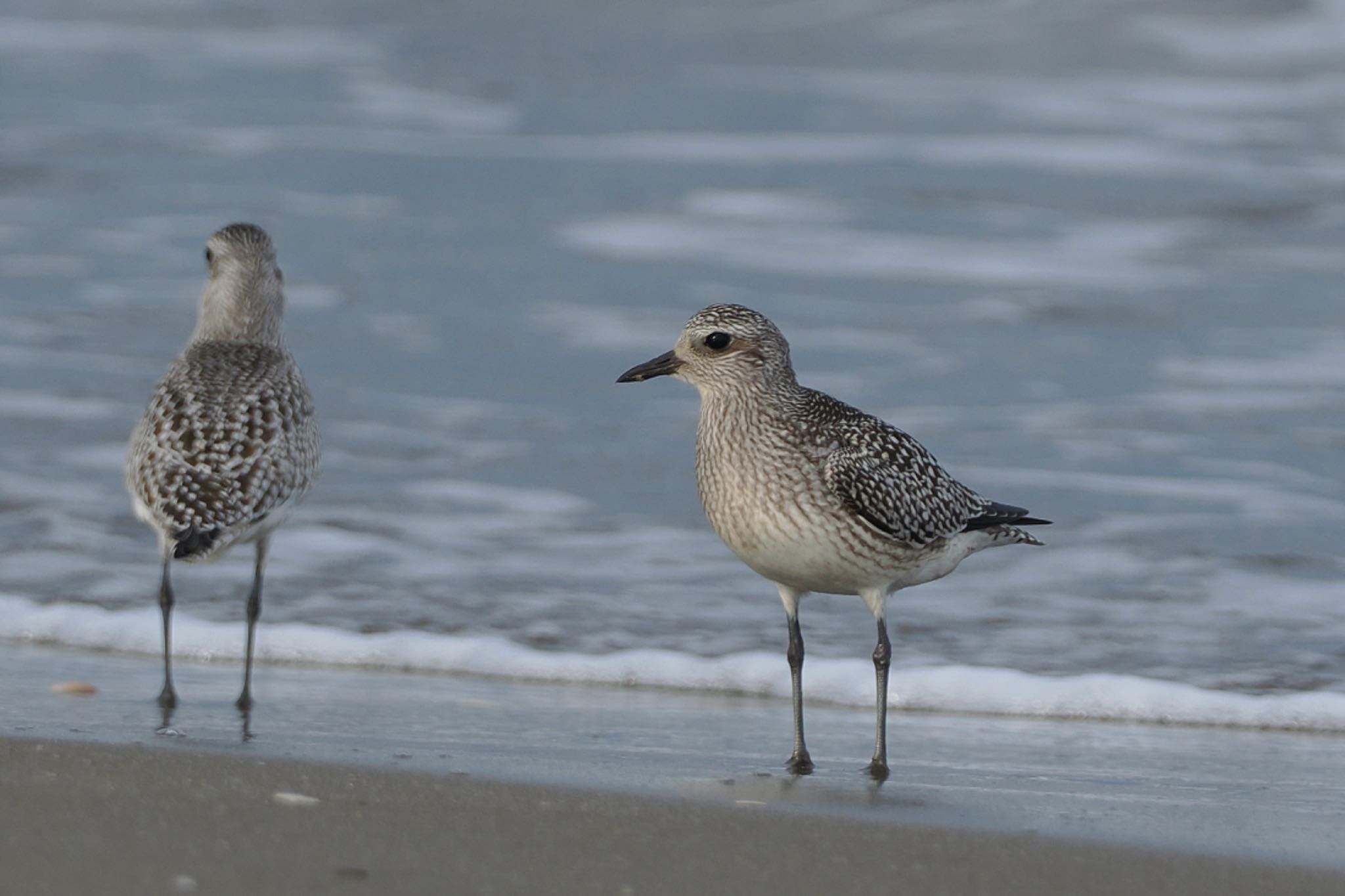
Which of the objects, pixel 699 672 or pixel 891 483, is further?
pixel 699 672

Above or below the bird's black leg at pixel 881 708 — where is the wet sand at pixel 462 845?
below

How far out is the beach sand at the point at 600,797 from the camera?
4199mm

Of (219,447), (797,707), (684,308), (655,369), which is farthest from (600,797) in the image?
(684,308)

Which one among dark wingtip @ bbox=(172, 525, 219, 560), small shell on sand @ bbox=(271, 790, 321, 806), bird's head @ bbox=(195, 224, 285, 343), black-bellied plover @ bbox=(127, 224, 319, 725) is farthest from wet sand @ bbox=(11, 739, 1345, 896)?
bird's head @ bbox=(195, 224, 285, 343)

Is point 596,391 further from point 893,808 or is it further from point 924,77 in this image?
point 924,77

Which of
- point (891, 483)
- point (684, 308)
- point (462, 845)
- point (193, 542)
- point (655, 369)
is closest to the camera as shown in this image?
point (462, 845)

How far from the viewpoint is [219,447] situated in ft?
23.7

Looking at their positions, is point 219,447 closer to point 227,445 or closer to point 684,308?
point 227,445

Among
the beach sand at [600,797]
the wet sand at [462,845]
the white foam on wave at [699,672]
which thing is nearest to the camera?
the wet sand at [462,845]

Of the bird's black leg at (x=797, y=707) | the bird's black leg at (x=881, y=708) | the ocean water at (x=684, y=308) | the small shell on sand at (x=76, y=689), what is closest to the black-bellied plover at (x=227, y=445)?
the small shell on sand at (x=76, y=689)

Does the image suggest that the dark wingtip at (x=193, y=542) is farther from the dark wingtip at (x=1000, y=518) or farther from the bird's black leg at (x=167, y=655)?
the dark wingtip at (x=1000, y=518)

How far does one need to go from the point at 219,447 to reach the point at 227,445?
0.11 feet

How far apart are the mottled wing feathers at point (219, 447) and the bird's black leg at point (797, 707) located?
202cm

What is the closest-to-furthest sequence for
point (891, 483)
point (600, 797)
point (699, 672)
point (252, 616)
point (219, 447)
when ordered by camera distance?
point (600, 797), point (891, 483), point (219, 447), point (252, 616), point (699, 672)
